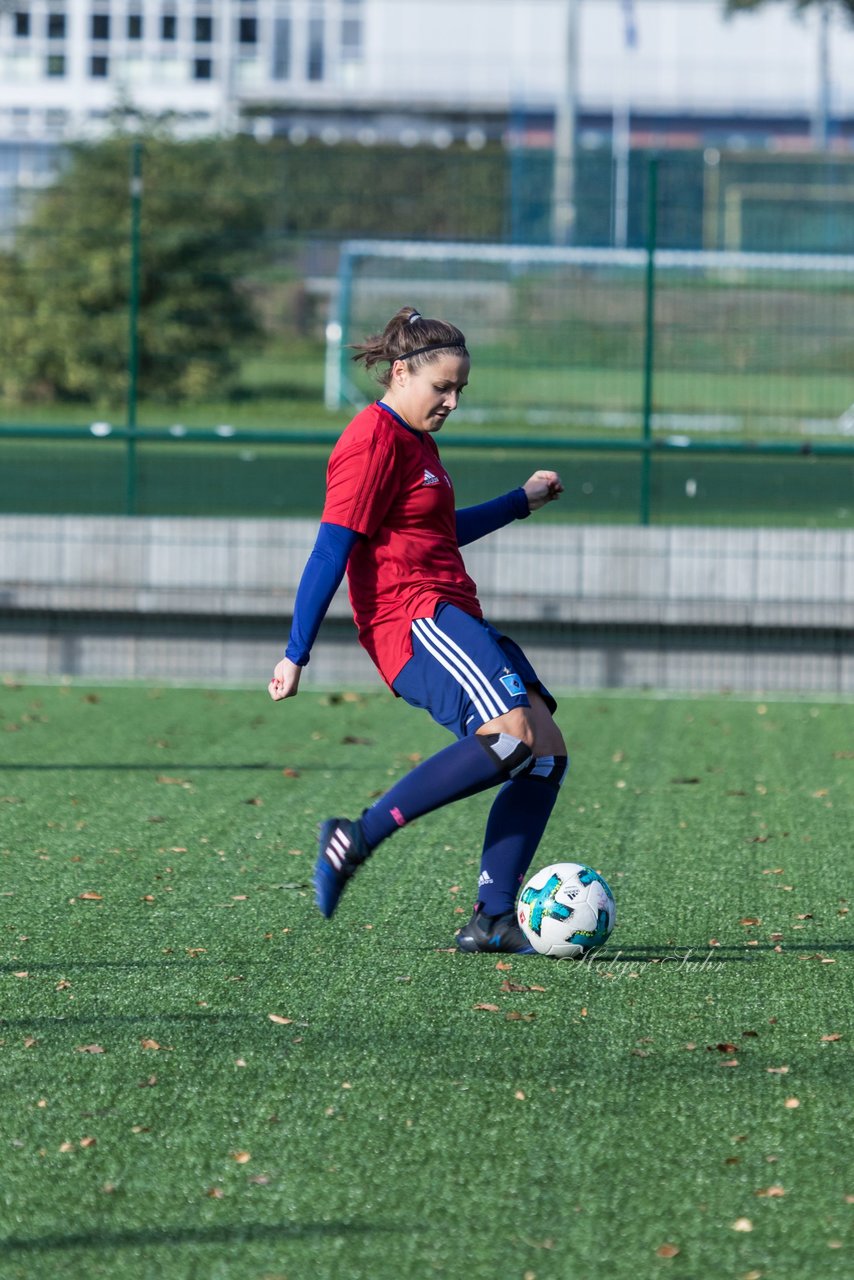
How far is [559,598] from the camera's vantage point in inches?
444

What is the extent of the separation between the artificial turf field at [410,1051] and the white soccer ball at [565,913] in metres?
0.07

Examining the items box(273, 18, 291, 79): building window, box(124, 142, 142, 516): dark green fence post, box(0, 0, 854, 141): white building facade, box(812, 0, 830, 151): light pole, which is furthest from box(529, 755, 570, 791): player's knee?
box(273, 18, 291, 79): building window

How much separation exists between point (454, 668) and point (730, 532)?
702 cm

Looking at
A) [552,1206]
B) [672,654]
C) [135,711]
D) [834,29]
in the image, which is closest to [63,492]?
[135,711]

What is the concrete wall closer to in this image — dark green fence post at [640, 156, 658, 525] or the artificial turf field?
dark green fence post at [640, 156, 658, 525]

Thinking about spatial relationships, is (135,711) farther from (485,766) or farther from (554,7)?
(554,7)

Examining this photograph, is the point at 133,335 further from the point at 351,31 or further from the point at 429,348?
the point at 351,31

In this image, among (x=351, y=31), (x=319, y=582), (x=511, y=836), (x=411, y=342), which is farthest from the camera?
(x=351, y=31)

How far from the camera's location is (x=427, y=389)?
462 centimetres

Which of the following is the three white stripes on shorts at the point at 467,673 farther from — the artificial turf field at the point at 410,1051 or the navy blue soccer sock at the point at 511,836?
the artificial turf field at the point at 410,1051

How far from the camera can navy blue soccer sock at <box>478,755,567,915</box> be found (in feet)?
15.9

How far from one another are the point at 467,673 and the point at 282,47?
52.3 m

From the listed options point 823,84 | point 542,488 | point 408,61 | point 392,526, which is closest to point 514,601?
point 542,488

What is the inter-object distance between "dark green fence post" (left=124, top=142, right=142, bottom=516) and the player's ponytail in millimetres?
7542
